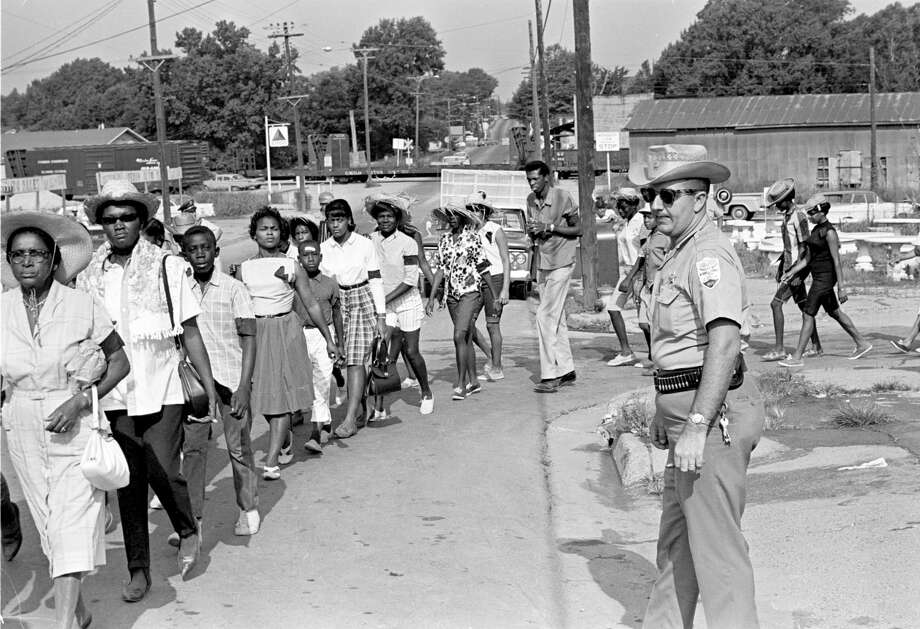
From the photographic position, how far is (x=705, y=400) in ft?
14.4

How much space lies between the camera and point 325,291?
31.1ft

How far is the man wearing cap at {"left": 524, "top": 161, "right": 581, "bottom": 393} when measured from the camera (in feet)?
37.4

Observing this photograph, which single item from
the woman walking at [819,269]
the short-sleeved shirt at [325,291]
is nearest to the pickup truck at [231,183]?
the woman walking at [819,269]

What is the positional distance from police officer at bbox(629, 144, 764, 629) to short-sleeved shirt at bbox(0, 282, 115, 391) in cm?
244

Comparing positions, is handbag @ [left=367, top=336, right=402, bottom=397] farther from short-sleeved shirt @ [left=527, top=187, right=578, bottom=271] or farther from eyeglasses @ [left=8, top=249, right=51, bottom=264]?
eyeglasses @ [left=8, top=249, right=51, bottom=264]

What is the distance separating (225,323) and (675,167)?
11.1 ft

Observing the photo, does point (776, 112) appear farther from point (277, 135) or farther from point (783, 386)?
point (783, 386)

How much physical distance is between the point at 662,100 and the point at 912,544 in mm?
62952

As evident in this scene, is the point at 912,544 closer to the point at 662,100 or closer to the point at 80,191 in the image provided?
the point at 662,100

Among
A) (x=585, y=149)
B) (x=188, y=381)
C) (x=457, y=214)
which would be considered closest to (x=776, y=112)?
(x=585, y=149)

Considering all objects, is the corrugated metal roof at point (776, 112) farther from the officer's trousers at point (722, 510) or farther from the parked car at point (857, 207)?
the officer's trousers at point (722, 510)

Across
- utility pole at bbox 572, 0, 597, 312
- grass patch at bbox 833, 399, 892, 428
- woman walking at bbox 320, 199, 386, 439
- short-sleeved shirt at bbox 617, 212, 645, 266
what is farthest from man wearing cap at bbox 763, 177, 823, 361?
utility pole at bbox 572, 0, 597, 312

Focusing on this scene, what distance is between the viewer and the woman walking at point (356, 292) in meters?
9.65

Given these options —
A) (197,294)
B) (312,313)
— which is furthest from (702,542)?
(312,313)
